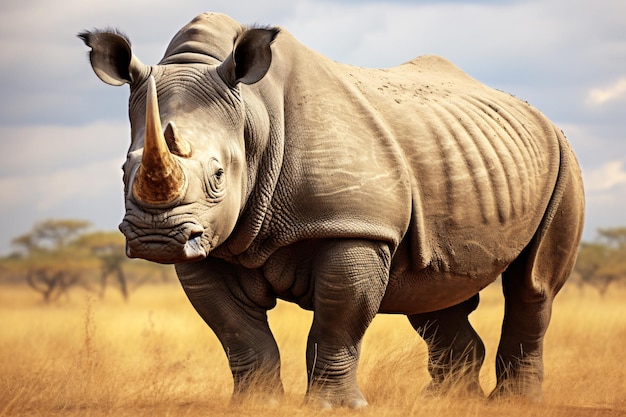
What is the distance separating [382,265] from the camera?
7145 mm

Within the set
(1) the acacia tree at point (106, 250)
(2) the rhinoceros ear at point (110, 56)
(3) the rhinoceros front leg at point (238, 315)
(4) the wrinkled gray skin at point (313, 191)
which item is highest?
(2) the rhinoceros ear at point (110, 56)

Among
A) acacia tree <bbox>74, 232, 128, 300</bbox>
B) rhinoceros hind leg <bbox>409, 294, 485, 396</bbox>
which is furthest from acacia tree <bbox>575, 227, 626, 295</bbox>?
rhinoceros hind leg <bbox>409, 294, 485, 396</bbox>

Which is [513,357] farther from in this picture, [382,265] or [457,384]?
[382,265]

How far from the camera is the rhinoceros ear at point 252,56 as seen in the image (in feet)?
21.9

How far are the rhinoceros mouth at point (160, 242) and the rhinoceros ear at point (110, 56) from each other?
1.16 metres

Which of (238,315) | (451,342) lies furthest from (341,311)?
(451,342)

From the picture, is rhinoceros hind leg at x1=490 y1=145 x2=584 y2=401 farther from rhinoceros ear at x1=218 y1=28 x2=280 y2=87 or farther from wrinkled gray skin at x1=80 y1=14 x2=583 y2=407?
rhinoceros ear at x1=218 y1=28 x2=280 y2=87

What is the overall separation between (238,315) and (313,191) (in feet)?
3.19

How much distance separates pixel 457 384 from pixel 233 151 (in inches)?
137

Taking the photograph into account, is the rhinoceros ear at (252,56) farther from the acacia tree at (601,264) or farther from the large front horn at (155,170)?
the acacia tree at (601,264)

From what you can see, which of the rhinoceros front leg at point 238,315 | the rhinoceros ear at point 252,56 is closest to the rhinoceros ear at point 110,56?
the rhinoceros ear at point 252,56

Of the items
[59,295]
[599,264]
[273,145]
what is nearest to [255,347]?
[273,145]

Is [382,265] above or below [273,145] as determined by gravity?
below

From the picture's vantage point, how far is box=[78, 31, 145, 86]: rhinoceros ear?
6.71m
